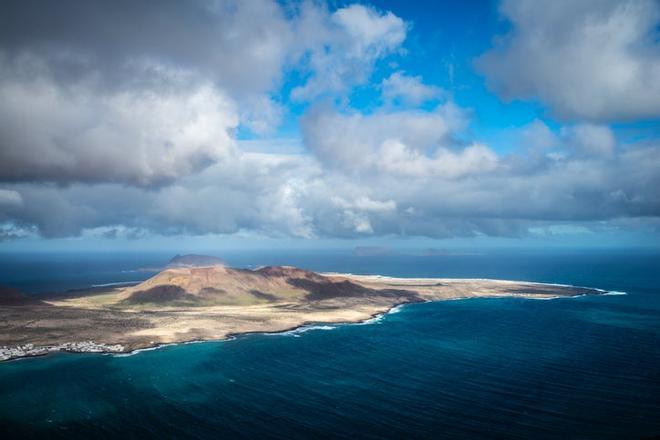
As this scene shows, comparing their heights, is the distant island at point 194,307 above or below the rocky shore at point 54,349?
above

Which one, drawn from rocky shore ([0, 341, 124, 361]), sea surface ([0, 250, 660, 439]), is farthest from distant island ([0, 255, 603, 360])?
sea surface ([0, 250, 660, 439])

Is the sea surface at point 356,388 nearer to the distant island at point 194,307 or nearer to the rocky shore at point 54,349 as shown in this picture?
the rocky shore at point 54,349

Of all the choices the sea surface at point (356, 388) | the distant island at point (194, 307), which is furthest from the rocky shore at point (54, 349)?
the sea surface at point (356, 388)

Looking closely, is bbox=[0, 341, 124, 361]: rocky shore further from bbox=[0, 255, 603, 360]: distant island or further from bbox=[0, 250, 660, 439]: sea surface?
bbox=[0, 250, 660, 439]: sea surface

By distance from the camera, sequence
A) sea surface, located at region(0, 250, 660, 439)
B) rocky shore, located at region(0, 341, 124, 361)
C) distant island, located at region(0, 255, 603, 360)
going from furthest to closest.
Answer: distant island, located at region(0, 255, 603, 360)
rocky shore, located at region(0, 341, 124, 361)
sea surface, located at region(0, 250, 660, 439)

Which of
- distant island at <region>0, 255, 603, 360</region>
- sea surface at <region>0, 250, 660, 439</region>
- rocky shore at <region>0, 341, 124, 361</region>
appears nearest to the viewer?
sea surface at <region>0, 250, 660, 439</region>
